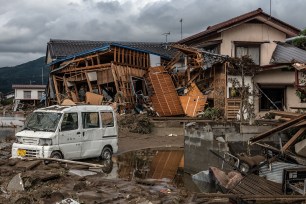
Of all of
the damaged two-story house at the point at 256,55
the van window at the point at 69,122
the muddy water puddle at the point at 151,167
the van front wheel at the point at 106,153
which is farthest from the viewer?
the damaged two-story house at the point at 256,55

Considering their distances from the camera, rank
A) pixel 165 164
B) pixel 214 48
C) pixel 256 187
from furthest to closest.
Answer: pixel 214 48
pixel 165 164
pixel 256 187

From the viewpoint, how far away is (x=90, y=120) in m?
13.6

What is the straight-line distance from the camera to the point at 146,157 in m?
16.2

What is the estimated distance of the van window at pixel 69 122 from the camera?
12700 millimetres

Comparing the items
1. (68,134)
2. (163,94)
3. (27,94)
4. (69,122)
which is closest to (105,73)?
(163,94)

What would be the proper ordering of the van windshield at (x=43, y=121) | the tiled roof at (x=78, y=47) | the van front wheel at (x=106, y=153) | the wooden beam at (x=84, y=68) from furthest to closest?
the tiled roof at (x=78, y=47) → the wooden beam at (x=84, y=68) → the van front wheel at (x=106, y=153) → the van windshield at (x=43, y=121)

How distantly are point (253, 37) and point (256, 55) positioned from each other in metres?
1.17

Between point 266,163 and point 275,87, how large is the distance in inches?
606

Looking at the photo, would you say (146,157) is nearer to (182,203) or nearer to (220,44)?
(182,203)

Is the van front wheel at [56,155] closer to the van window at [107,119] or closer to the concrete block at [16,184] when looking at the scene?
the van window at [107,119]

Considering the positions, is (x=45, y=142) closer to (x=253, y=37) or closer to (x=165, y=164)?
(x=165, y=164)

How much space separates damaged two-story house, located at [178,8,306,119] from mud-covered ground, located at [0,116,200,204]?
14.0 meters

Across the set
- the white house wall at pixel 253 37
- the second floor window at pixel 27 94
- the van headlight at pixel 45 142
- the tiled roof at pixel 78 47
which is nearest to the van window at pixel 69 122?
the van headlight at pixel 45 142

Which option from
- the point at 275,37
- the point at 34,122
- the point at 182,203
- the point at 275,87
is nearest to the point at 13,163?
the point at 34,122
